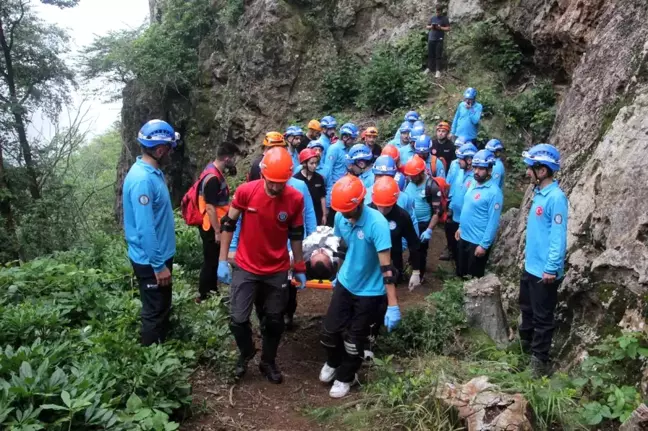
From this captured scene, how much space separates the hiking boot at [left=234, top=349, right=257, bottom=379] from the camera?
5406 mm

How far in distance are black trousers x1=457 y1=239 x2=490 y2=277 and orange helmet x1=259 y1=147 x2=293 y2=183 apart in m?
4.12

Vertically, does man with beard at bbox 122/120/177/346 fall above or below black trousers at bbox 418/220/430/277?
above

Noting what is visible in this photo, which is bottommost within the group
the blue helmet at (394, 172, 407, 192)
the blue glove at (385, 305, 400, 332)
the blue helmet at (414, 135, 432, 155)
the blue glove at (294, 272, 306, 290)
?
the blue glove at (385, 305, 400, 332)

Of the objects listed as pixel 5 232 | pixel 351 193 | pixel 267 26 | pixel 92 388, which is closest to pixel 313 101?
pixel 267 26

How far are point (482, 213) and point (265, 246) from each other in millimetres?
4047

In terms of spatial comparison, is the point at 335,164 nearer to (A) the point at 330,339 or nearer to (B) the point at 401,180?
(B) the point at 401,180

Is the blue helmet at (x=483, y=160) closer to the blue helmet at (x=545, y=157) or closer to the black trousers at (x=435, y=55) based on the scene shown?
the blue helmet at (x=545, y=157)

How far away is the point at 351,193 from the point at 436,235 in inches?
287

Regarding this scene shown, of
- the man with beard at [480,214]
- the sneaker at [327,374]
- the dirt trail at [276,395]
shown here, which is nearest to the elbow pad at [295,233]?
the sneaker at [327,374]

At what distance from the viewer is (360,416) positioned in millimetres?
4398

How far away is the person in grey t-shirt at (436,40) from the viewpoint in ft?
52.2

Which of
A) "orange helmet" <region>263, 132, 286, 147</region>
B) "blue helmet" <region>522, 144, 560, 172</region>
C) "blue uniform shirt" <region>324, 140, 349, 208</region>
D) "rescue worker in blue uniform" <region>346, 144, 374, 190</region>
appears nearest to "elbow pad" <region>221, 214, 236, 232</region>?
"orange helmet" <region>263, 132, 286, 147</region>

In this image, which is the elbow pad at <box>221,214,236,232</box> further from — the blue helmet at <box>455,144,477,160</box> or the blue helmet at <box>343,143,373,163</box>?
the blue helmet at <box>455,144,477,160</box>

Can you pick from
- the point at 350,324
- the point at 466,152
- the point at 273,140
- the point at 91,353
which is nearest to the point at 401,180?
the point at 466,152
